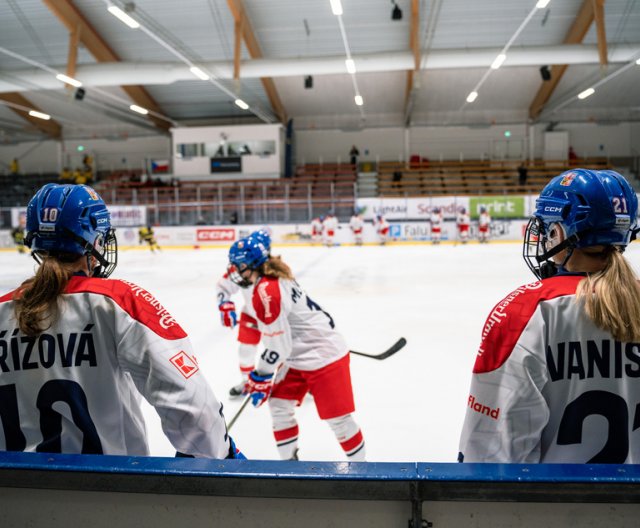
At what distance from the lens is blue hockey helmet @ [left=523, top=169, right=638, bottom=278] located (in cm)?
115

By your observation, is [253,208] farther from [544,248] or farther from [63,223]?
[544,248]

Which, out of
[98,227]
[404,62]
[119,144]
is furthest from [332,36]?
[98,227]

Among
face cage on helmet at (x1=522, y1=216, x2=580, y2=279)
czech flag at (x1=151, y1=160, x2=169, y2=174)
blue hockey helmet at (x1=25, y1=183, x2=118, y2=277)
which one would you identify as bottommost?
face cage on helmet at (x1=522, y1=216, x2=580, y2=279)

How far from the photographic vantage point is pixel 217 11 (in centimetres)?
1655

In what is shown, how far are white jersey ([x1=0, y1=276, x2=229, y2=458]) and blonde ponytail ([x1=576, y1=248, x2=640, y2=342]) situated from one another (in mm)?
912

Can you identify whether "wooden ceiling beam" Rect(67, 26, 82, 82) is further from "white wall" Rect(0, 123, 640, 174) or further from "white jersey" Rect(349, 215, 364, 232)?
"white jersey" Rect(349, 215, 364, 232)

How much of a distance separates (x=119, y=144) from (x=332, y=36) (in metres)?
15.9

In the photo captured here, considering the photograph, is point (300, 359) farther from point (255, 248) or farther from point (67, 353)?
point (67, 353)

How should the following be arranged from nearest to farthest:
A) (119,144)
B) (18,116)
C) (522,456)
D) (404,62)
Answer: (522,456)
(404,62)
(18,116)
(119,144)

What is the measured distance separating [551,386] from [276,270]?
6.32 feet

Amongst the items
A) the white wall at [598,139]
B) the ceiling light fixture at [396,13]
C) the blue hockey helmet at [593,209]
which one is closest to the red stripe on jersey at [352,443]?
the blue hockey helmet at [593,209]

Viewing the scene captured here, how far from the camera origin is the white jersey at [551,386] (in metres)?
1.08

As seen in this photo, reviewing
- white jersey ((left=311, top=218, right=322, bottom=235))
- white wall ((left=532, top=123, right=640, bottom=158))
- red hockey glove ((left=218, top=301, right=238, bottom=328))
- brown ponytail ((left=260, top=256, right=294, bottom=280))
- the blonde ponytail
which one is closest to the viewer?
the blonde ponytail

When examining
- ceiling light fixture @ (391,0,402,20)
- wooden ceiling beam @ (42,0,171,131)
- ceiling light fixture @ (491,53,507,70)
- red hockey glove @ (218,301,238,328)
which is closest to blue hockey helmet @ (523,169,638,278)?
red hockey glove @ (218,301,238,328)
